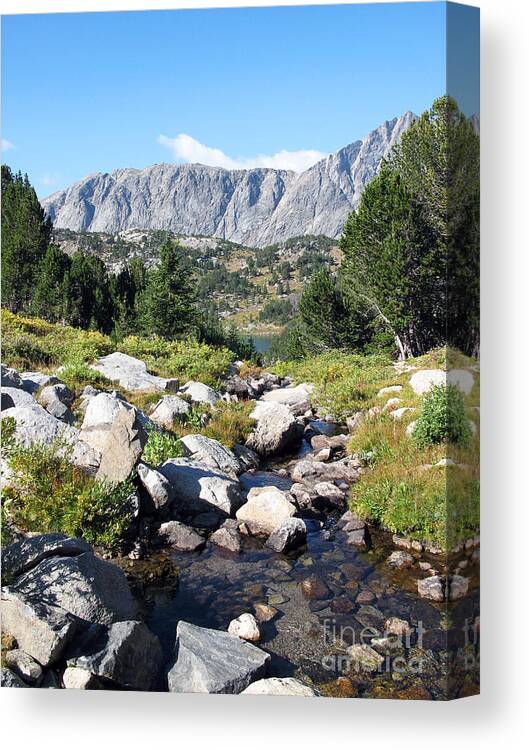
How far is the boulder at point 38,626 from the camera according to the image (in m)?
4.93

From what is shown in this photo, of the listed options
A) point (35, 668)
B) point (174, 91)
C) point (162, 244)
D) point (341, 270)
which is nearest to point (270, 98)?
point (174, 91)

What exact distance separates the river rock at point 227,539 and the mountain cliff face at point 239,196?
3919mm

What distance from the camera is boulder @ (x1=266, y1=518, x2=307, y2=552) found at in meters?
6.82

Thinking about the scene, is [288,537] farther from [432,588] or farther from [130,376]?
[130,376]

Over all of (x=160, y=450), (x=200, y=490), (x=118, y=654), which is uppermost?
(x=160, y=450)

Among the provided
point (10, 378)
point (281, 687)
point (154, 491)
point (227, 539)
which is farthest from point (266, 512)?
point (10, 378)

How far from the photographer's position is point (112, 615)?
5414mm

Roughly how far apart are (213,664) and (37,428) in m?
3.91

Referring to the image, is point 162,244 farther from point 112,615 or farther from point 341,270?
point 112,615

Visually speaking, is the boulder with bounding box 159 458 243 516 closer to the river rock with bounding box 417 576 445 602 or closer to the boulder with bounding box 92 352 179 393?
the river rock with bounding box 417 576 445 602

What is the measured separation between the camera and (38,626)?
4977 millimetres

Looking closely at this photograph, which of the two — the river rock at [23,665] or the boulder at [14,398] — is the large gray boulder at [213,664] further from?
the boulder at [14,398]

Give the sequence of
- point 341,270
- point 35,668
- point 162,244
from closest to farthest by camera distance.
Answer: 1. point 35,668
2. point 341,270
3. point 162,244

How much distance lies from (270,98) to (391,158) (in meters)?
1.49
